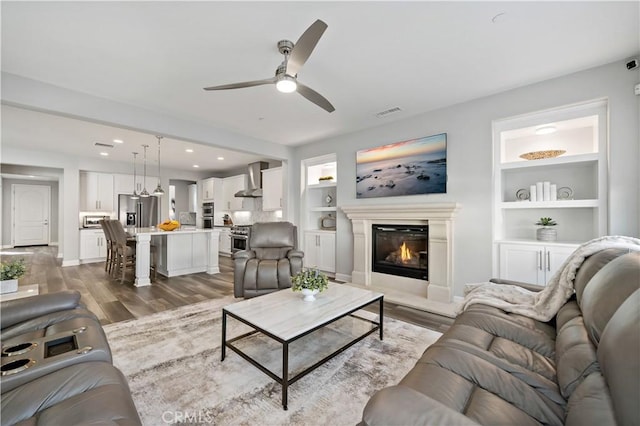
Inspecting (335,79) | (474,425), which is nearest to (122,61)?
(335,79)

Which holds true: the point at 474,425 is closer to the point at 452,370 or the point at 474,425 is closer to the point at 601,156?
the point at 452,370

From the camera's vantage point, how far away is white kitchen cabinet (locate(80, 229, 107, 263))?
20.8 feet

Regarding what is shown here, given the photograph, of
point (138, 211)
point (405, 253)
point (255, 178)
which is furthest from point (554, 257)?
point (138, 211)

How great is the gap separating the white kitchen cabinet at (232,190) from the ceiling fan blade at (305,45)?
5.82 metres

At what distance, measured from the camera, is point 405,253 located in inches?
163

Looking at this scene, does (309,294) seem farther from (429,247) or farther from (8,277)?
(8,277)

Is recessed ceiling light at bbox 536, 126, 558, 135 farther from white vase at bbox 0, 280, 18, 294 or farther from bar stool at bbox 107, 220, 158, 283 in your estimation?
bar stool at bbox 107, 220, 158, 283

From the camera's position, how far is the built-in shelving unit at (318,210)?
17.0ft

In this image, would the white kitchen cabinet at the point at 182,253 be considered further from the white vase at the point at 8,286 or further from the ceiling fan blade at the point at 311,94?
the ceiling fan blade at the point at 311,94

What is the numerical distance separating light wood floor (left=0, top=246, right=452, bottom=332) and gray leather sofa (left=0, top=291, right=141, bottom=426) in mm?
1685

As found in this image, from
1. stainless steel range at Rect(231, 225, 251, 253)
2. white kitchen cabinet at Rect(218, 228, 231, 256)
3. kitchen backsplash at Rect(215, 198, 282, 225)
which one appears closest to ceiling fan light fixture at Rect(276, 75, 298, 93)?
stainless steel range at Rect(231, 225, 251, 253)

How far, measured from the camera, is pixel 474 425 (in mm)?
692

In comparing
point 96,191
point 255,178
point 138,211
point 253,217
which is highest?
point 255,178

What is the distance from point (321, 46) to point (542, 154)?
2708mm
